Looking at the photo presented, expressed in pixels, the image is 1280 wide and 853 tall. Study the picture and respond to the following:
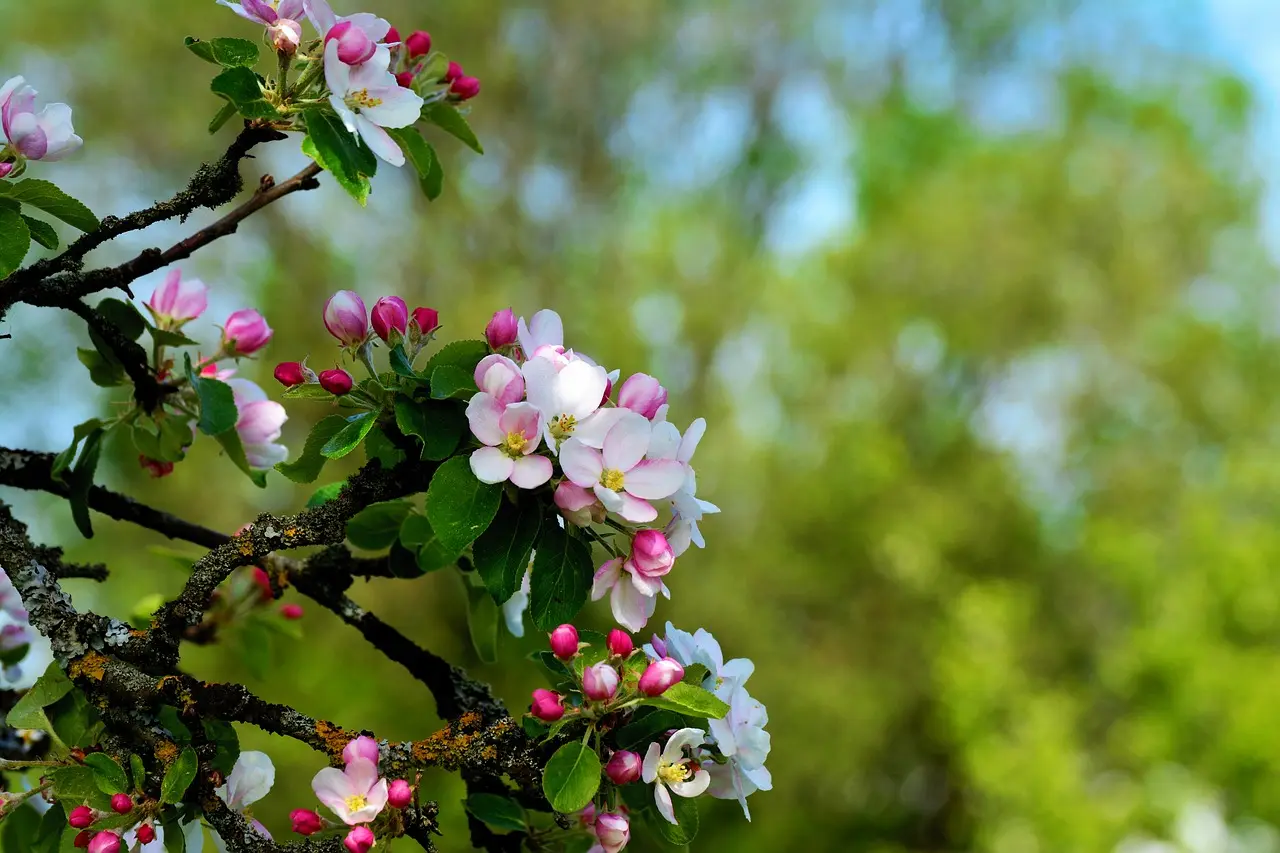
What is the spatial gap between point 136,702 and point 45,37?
829 centimetres

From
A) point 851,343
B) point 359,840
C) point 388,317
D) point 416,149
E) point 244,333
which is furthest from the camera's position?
point 851,343

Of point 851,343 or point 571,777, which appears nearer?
point 571,777

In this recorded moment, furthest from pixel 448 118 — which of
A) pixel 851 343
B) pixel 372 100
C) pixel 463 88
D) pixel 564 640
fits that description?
pixel 851 343

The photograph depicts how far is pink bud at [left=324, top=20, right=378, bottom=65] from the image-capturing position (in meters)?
0.78

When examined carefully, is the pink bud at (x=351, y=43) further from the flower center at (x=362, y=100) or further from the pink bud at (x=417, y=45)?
the pink bud at (x=417, y=45)

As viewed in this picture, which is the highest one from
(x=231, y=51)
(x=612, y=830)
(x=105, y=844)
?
(x=231, y=51)

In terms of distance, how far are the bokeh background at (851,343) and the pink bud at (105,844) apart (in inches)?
184

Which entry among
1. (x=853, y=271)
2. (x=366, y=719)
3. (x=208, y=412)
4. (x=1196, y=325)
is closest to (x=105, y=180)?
(x=366, y=719)

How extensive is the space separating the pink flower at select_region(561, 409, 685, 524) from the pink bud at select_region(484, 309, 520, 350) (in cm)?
11

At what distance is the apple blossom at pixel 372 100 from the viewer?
2.58 ft

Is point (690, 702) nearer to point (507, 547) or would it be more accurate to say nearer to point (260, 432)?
point (507, 547)

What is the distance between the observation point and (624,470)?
725 mm

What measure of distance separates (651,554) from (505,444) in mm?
120

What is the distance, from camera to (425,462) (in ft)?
2.59
